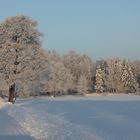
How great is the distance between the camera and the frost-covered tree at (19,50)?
153 feet

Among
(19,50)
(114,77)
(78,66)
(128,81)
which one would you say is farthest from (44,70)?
(78,66)

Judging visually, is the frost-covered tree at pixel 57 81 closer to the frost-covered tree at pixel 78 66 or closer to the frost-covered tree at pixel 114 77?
the frost-covered tree at pixel 78 66

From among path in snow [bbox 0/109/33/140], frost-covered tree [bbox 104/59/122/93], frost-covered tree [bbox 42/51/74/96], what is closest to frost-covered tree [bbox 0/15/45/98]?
path in snow [bbox 0/109/33/140]

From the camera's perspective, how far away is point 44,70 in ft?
162

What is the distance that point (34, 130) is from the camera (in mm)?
18516

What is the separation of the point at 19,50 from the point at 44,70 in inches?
174

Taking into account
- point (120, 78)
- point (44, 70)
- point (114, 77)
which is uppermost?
point (114, 77)

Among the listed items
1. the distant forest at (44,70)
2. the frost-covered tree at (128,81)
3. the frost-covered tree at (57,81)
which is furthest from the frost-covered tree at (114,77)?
the frost-covered tree at (57,81)

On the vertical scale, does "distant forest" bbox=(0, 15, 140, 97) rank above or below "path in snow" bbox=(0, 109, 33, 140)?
above

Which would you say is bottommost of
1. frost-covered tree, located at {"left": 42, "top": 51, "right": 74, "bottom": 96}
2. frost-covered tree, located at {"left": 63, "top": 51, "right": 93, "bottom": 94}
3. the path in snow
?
the path in snow

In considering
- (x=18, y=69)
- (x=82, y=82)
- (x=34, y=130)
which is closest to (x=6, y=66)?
(x=18, y=69)

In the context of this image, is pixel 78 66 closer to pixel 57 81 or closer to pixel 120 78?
pixel 120 78

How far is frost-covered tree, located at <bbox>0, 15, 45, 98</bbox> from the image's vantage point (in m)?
46.5

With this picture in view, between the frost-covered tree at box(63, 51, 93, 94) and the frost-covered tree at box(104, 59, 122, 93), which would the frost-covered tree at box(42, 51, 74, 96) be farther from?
the frost-covered tree at box(104, 59, 122, 93)
